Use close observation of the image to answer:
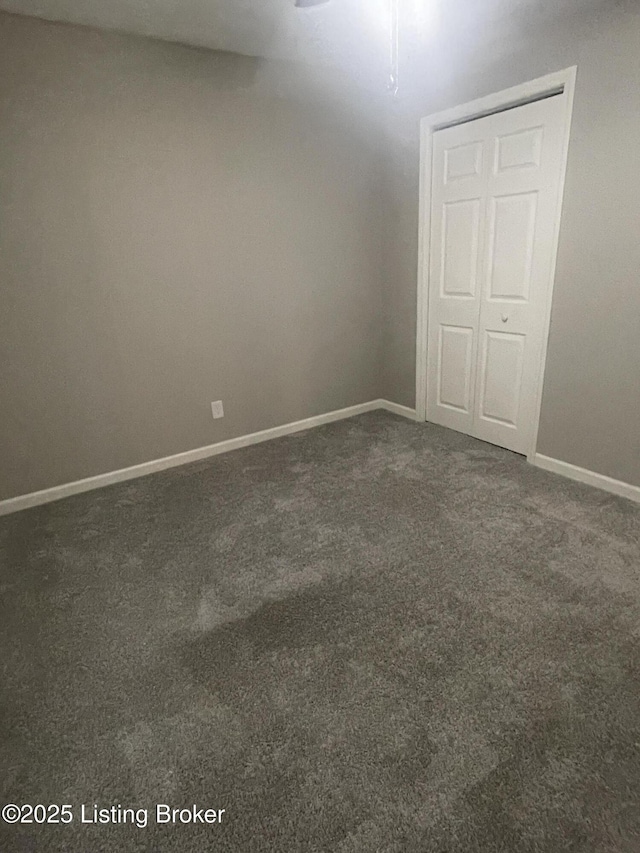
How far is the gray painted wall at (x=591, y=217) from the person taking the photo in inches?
90.5

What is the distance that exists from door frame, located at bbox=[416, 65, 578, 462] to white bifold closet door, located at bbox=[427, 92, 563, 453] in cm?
3

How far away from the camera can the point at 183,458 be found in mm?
3326

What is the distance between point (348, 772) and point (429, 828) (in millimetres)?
236

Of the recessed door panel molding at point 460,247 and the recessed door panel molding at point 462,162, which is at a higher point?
the recessed door panel molding at point 462,162

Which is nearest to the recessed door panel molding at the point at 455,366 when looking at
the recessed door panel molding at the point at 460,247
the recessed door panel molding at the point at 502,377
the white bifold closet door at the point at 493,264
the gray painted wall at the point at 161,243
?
the white bifold closet door at the point at 493,264

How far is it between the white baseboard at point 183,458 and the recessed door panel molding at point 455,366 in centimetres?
39

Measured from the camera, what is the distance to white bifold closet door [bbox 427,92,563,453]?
2.72 meters

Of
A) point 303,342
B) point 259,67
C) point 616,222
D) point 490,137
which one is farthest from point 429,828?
point 259,67

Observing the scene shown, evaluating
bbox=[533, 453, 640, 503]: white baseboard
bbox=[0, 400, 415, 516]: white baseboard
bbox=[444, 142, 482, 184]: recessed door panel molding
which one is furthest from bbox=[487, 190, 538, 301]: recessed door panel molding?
bbox=[0, 400, 415, 516]: white baseboard

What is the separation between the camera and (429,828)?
120cm

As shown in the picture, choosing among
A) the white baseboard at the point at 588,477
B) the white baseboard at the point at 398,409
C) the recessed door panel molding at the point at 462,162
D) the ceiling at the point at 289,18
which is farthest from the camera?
the white baseboard at the point at 398,409

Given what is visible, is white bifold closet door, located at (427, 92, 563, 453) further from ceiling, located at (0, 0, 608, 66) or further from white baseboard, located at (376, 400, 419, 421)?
ceiling, located at (0, 0, 608, 66)

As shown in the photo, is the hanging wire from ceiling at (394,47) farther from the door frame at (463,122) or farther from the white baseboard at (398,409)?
the white baseboard at (398,409)

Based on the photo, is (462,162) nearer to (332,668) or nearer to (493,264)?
(493,264)
